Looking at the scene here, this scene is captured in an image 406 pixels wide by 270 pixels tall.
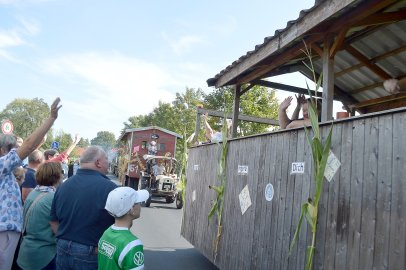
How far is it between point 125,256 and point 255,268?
2918 mm

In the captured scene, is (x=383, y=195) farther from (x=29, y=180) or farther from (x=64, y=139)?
(x=64, y=139)

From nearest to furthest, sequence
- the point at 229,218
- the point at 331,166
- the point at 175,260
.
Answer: the point at 331,166
the point at 229,218
the point at 175,260

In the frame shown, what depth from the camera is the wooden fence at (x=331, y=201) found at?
114 inches

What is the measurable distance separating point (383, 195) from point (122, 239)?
6.79 feet

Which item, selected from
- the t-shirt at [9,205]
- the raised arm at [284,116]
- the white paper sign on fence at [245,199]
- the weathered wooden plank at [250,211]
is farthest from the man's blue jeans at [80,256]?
the raised arm at [284,116]

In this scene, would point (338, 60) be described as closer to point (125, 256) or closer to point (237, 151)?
point (237, 151)

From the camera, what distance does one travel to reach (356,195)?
129 inches

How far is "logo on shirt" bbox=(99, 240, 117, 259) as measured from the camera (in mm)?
2674

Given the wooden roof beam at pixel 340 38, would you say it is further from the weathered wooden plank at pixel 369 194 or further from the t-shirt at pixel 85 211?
the t-shirt at pixel 85 211

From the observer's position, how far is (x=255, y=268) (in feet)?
16.6

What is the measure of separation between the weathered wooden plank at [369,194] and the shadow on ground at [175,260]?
16.9 feet

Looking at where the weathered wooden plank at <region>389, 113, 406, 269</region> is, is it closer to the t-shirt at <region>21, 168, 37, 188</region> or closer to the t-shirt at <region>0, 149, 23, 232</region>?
the t-shirt at <region>0, 149, 23, 232</region>

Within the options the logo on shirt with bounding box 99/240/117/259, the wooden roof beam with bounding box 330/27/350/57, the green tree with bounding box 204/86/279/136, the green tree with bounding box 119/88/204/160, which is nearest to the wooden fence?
the wooden roof beam with bounding box 330/27/350/57

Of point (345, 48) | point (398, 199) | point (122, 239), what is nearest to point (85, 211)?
point (122, 239)
